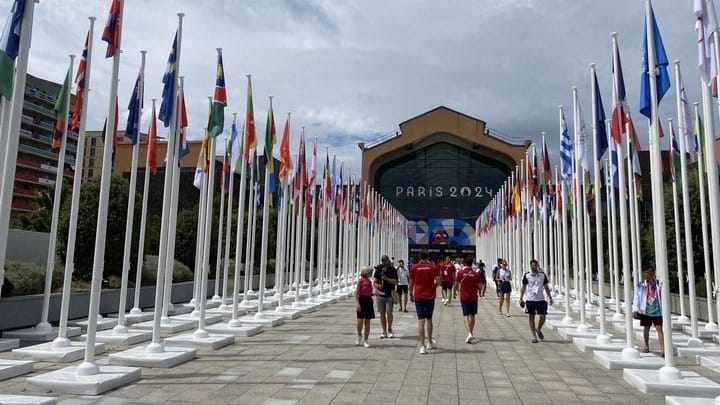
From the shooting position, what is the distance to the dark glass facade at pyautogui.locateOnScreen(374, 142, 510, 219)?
205 ft

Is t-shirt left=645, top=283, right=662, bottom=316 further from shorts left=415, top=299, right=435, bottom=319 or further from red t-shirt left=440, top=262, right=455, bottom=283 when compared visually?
red t-shirt left=440, top=262, right=455, bottom=283

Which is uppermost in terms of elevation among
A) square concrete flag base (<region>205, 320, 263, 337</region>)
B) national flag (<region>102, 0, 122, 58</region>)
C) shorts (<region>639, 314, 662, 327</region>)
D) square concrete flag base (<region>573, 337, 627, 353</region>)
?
national flag (<region>102, 0, 122, 58</region>)

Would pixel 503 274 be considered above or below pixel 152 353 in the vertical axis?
above

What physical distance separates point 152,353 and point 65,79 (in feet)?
21.1

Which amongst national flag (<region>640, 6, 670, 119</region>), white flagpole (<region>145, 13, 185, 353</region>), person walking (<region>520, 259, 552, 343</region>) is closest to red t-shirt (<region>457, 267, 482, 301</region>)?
person walking (<region>520, 259, 552, 343</region>)

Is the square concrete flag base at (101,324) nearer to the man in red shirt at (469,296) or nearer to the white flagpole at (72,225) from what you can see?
the white flagpole at (72,225)

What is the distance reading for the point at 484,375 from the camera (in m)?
8.86

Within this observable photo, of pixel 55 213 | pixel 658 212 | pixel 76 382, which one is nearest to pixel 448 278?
pixel 658 212

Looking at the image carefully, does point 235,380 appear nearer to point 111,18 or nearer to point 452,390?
point 452,390

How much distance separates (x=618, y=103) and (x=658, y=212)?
3140mm

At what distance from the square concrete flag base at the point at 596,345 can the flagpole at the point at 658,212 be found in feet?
9.51

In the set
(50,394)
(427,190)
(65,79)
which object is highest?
(427,190)

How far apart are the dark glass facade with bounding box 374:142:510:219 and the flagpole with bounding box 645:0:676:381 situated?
53577mm

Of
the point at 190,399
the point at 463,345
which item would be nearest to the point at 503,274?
the point at 463,345
